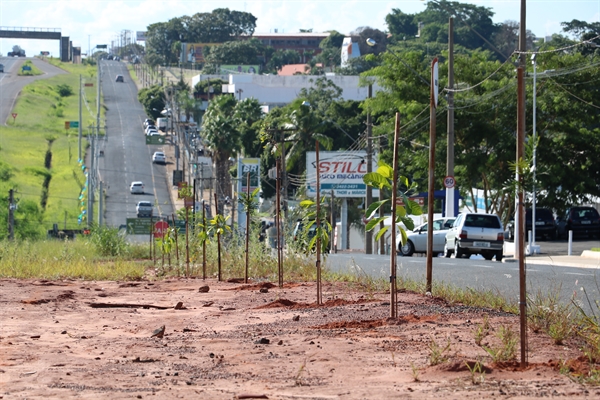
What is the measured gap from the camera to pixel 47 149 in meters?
95.9

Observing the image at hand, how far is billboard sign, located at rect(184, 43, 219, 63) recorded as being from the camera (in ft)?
596

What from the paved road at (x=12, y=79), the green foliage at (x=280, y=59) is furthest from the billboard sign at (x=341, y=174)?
the green foliage at (x=280, y=59)

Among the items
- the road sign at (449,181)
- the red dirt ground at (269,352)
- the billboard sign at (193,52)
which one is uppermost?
the billboard sign at (193,52)

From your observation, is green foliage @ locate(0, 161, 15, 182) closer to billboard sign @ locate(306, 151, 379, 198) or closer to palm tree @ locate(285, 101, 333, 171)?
palm tree @ locate(285, 101, 333, 171)

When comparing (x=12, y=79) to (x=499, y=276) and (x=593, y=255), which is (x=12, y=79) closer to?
(x=593, y=255)

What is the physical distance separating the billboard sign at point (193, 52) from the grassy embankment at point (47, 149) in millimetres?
35650

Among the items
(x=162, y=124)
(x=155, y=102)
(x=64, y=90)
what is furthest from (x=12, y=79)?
(x=162, y=124)

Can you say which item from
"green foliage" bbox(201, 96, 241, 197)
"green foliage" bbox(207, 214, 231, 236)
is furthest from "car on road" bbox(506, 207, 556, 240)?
"green foliage" bbox(201, 96, 241, 197)

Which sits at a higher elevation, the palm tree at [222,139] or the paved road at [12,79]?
the paved road at [12,79]

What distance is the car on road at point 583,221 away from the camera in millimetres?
45219

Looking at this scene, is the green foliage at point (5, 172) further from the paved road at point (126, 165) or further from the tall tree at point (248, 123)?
the tall tree at point (248, 123)

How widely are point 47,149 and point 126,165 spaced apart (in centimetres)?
1111

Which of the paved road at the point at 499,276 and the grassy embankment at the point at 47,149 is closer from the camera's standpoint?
the paved road at the point at 499,276

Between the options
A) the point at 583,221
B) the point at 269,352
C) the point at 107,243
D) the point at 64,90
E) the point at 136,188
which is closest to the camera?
the point at 269,352
